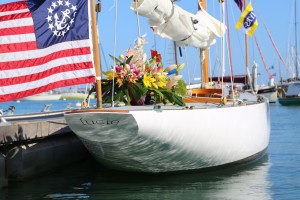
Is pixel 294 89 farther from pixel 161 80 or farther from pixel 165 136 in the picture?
pixel 165 136

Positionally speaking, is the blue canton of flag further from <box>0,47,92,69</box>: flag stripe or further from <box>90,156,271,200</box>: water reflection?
<box>90,156,271,200</box>: water reflection

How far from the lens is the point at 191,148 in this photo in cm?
1207

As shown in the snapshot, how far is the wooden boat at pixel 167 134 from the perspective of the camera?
418 inches

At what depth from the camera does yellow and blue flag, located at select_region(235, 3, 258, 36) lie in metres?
21.0

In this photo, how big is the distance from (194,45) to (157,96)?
5076 millimetres

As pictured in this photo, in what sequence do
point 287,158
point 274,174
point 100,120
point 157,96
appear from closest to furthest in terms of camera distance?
point 100,120 < point 157,96 < point 274,174 < point 287,158

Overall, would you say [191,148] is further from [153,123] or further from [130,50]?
[130,50]

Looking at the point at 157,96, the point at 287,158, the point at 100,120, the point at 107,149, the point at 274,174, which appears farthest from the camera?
the point at 287,158

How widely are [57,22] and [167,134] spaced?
2780 mm

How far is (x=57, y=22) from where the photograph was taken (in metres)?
10.8

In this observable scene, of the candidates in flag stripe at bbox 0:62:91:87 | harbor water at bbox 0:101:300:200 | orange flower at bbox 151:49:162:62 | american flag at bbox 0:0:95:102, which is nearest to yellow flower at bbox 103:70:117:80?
orange flower at bbox 151:49:162:62

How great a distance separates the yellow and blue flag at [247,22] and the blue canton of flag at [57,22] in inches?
434

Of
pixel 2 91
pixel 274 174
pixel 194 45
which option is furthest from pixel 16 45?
pixel 194 45

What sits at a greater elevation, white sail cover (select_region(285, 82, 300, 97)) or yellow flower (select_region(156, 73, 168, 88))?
yellow flower (select_region(156, 73, 168, 88))
